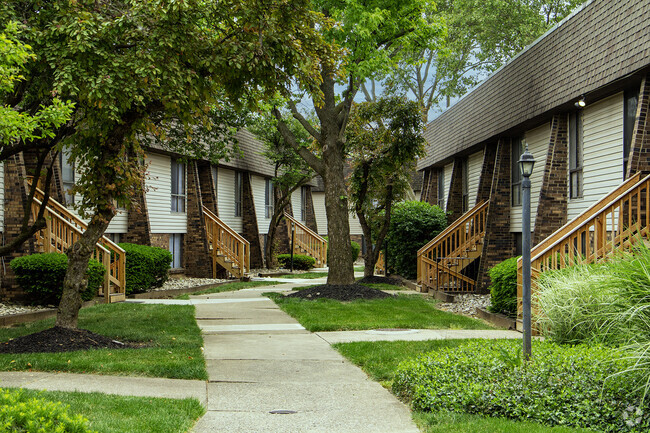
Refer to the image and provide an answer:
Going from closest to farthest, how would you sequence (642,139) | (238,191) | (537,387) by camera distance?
(537,387) → (642,139) → (238,191)

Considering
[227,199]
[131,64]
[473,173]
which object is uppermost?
[131,64]

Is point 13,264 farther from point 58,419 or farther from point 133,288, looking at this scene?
point 58,419

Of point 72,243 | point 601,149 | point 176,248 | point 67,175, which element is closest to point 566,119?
point 601,149

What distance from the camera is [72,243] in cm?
1442

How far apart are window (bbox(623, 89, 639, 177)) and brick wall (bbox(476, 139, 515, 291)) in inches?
222

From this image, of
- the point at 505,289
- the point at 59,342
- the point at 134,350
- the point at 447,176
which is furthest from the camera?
the point at 447,176

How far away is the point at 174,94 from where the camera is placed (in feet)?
28.3

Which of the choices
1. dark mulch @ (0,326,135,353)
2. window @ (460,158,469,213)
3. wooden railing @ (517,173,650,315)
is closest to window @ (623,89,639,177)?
wooden railing @ (517,173,650,315)

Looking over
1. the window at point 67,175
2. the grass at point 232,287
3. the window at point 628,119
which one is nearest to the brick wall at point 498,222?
the window at point 628,119

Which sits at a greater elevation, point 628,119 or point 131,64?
point 131,64

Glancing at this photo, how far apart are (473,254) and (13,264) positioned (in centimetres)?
1214

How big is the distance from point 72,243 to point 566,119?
461 inches

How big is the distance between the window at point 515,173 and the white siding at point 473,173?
2.84 m

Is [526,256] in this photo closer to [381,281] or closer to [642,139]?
[642,139]
